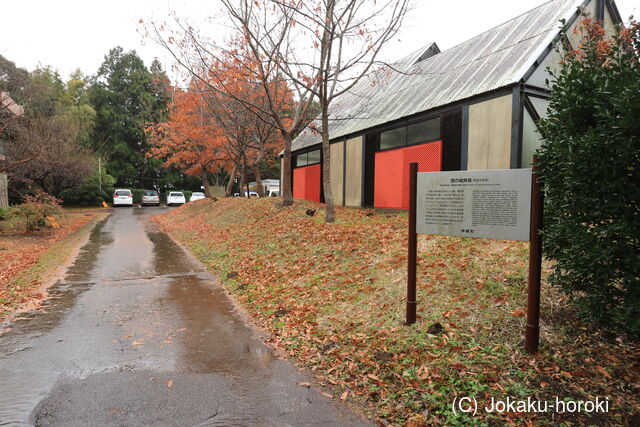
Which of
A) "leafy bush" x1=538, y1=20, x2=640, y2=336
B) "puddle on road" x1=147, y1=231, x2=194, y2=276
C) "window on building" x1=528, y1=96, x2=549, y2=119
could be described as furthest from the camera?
"window on building" x1=528, y1=96, x2=549, y2=119

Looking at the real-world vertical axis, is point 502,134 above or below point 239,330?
above

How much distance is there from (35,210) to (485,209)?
17003 millimetres

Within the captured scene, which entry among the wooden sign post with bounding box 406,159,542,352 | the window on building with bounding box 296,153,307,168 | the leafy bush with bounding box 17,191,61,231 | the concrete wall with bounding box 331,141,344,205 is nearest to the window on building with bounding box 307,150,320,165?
the window on building with bounding box 296,153,307,168

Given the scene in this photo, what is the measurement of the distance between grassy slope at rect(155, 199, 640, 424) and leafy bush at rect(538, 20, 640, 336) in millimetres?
538

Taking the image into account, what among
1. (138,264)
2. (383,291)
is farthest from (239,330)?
(138,264)

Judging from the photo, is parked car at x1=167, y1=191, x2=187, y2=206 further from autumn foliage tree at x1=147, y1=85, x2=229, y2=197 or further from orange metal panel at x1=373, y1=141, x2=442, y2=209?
orange metal panel at x1=373, y1=141, x2=442, y2=209

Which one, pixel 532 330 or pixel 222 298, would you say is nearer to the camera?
pixel 532 330

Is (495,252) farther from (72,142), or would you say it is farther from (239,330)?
(72,142)

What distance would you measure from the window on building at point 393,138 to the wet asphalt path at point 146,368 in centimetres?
947

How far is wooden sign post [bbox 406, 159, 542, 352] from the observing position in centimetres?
367

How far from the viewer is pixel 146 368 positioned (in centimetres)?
394

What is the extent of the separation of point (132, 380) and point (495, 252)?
5703 millimetres

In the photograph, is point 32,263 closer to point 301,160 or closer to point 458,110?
point 458,110

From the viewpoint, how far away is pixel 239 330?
5.18m
